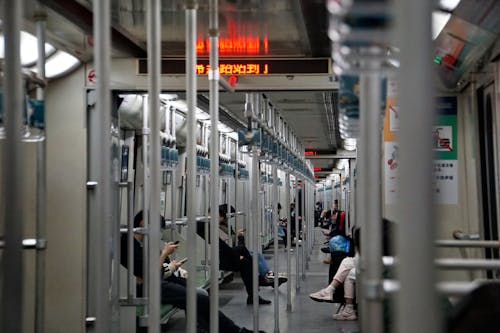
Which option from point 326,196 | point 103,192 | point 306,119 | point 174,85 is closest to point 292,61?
point 174,85

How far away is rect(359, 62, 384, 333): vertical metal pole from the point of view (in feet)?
5.88

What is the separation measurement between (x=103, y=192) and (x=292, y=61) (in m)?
3.80

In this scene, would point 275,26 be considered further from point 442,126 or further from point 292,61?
point 442,126

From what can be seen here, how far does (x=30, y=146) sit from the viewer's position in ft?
17.9

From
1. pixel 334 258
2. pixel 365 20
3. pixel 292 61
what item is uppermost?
pixel 292 61

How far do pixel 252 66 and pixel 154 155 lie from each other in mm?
3080

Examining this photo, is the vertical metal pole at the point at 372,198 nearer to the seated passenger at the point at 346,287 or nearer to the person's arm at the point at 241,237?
the seated passenger at the point at 346,287

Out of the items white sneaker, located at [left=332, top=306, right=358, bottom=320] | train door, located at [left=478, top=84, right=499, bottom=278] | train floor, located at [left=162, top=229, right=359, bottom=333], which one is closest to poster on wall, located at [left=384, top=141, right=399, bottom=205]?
train door, located at [left=478, top=84, right=499, bottom=278]

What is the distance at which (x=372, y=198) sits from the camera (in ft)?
5.92

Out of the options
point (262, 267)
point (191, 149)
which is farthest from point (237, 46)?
point (262, 267)

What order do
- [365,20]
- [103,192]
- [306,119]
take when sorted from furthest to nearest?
[306,119] < [103,192] < [365,20]

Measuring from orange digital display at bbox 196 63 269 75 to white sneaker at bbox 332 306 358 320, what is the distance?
375 centimetres

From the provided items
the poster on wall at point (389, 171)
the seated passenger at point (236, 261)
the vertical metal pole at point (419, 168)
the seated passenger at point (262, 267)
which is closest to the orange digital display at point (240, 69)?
the poster on wall at point (389, 171)

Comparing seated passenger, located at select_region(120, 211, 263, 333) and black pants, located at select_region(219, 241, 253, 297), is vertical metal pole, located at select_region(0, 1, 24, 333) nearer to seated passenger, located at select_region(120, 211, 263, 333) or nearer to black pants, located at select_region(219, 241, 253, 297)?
seated passenger, located at select_region(120, 211, 263, 333)
